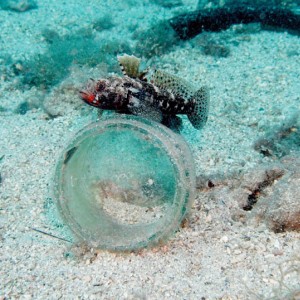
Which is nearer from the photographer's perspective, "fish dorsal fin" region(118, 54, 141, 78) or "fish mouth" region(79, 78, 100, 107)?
"fish mouth" region(79, 78, 100, 107)

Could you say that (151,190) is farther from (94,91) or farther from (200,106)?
(94,91)

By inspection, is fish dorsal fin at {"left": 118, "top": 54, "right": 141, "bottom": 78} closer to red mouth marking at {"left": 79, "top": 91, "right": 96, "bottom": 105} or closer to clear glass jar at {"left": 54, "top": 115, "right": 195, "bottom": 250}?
red mouth marking at {"left": 79, "top": 91, "right": 96, "bottom": 105}

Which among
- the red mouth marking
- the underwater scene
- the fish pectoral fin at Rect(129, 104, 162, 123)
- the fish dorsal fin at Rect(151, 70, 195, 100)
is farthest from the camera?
the fish dorsal fin at Rect(151, 70, 195, 100)

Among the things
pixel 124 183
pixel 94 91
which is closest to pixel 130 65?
pixel 94 91

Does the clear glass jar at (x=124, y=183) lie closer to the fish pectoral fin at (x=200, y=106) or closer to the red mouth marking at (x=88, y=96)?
the red mouth marking at (x=88, y=96)

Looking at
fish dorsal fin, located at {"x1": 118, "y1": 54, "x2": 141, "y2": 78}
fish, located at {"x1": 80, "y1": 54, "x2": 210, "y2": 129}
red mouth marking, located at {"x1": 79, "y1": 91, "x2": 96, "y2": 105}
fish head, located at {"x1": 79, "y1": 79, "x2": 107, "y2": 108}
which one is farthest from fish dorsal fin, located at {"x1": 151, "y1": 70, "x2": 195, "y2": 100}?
red mouth marking, located at {"x1": 79, "y1": 91, "x2": 96, "y2": 105}

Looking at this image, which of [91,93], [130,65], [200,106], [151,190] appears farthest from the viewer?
[151,190]

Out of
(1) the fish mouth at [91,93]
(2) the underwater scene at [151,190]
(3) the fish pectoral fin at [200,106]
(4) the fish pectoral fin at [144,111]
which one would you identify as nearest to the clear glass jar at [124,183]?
(2) the underwater scene at [151,190]

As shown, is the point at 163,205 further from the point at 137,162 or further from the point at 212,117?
the point at 212,117
